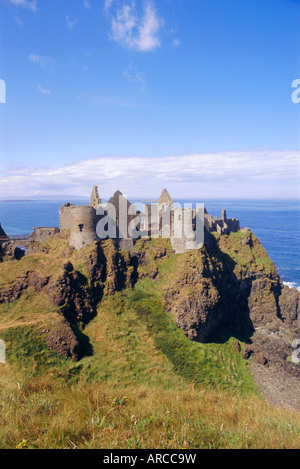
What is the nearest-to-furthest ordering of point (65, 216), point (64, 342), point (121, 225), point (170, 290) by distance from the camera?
point (64, 342) → point (170, 290) → point (121, 225) → point (65, 216)

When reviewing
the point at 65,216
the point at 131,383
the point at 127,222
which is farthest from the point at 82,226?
the point at 131,383

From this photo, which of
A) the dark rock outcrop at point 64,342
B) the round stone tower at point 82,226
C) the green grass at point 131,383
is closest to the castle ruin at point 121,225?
the round stone tower at point 82,226

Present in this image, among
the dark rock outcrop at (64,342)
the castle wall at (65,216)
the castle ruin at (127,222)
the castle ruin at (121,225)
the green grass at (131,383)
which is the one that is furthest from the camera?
the castle wall at (65,216)

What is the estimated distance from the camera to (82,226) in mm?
33750

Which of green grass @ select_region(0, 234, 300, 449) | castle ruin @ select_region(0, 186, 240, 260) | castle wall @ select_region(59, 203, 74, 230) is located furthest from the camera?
castle wall @ select_region(59, 203, 74, 230)

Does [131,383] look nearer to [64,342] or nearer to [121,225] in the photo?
[64,342]

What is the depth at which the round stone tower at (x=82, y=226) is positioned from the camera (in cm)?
3294

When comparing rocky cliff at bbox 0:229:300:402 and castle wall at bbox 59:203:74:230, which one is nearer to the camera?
rocky cliff at bbox 0:229:300:402

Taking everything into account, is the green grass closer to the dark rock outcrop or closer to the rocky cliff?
the rocky cliff

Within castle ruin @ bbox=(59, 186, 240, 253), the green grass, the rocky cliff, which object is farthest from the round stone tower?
the green grass

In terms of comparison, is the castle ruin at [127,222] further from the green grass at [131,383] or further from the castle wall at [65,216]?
the green grass at [131,383]

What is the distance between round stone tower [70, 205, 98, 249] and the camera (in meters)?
32.9

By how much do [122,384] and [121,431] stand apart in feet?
66.5
